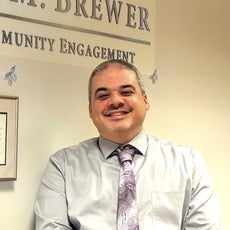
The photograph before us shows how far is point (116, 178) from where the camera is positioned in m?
1.83

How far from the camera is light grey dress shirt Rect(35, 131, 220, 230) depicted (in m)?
1.75

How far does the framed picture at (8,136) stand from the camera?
1.74 m

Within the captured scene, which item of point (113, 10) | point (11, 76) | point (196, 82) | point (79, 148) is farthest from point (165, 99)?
point (11, 76)

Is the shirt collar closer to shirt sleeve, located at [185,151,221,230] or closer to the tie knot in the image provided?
the tie knot

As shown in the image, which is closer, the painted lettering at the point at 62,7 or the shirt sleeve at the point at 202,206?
the shirt sleeve at the point at 202,206

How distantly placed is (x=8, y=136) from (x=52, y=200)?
0.29 meters

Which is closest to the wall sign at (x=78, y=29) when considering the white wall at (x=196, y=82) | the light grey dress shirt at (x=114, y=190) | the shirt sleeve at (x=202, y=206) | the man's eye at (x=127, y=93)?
the white wall at (x=196, y=82)

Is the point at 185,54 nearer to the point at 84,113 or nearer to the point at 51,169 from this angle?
the point at 84,113

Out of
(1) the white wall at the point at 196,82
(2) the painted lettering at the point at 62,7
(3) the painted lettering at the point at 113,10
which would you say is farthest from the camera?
(1) the white wall at the point at 196,82

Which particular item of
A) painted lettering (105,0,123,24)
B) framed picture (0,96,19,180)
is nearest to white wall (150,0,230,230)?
painted lettering (105,0,123,24)

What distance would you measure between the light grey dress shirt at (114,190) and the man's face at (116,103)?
82 mm

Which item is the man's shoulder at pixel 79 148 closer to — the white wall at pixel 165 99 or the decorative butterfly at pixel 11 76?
the white wall at pixel 165 99

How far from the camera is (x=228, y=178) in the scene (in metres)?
2.67

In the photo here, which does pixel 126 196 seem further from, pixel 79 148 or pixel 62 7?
pixel 62 7
